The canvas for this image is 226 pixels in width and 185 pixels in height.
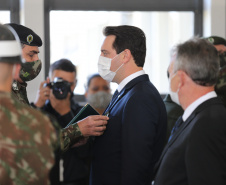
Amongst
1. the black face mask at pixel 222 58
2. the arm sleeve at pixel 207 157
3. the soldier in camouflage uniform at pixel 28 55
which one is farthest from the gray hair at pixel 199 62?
the black face mask at pixel 222 58

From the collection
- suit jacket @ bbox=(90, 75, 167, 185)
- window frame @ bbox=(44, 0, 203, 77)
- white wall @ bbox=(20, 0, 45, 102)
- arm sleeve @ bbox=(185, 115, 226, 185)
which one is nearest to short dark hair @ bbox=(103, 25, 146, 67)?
Result: suit jacket @ bbox=(90, 75, 167, 185)

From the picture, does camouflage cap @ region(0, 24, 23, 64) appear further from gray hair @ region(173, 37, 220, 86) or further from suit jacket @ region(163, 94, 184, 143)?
suit jacket @ region(163, 94, 184, 143)

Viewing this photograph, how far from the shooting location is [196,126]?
1.61 meters

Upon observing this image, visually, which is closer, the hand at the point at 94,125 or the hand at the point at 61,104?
the hand at the point at 94,125

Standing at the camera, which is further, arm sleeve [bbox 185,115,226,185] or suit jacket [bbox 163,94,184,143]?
suit jacket [bbox 163,94,184,143]

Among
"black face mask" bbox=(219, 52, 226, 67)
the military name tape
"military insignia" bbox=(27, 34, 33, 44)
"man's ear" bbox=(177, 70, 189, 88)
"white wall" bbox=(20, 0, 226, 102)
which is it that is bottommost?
"man's ear" bbox=(177, 70, 189, 88)

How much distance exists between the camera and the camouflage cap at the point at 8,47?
1297 millimetres

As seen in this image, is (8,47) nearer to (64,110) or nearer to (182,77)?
(182,77)

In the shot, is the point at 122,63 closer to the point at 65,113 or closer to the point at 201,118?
the point at 201,118

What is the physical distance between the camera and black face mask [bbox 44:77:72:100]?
11.0 feet

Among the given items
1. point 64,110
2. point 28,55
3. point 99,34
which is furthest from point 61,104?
point 99,34

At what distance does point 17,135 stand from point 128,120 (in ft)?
3.08

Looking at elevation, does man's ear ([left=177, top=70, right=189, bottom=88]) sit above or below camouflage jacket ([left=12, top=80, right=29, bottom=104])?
above

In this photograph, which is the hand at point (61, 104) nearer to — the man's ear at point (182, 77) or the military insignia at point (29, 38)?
the military insignia at point (29, 38)
